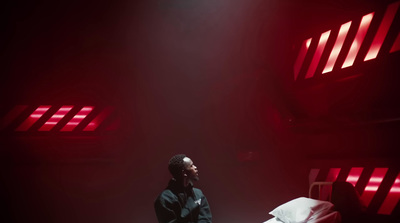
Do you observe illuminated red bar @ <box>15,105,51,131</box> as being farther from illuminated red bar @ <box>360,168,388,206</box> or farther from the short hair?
illuminated red bar @ <box>360,168,388,206</box>

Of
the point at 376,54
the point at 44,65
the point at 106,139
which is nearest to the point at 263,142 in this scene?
the point at 376,54

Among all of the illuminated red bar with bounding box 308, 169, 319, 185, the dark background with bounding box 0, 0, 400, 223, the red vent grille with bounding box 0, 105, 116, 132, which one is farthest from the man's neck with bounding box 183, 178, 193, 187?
the illuminated red bar with bounding box 308, 169, 319, 185

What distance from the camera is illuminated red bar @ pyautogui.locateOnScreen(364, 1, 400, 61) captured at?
3.90 metres

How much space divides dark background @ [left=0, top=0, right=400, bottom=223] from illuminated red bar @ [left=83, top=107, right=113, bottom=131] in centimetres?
11

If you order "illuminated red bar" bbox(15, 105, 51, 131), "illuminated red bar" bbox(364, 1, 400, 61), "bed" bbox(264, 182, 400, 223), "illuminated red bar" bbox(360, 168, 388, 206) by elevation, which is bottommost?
"bed" bbox(264, 182, 400, 223)

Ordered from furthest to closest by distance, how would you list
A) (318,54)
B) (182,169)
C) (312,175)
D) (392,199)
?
1. (318,54)
2. (312,175)
3. (392,199)
4. (182,169)

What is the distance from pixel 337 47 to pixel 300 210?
2446 millimetres

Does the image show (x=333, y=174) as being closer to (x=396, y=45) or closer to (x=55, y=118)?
(x=396, y=45)

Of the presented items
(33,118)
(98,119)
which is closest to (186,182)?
(98,119)

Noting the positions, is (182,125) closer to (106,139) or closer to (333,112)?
(106,139)

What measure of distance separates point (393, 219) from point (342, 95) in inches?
A: 62.3

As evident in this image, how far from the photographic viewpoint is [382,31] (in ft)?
13.2

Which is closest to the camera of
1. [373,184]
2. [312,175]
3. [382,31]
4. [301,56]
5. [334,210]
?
[334,210]

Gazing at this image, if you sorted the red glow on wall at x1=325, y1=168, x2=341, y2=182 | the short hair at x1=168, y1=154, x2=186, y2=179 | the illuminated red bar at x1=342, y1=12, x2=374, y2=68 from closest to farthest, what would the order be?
A: the short hair at x1=168, y1=154, x2=186, y2=179
the illuminated red bar at x1=342, y1=12, x2=374, y2=68
the red glow on wall at x1=325, y1=168, x2=341, y2=182
